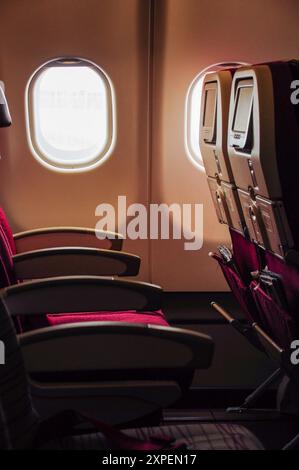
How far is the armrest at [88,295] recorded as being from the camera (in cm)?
192

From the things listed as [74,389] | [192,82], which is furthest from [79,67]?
[74,389]

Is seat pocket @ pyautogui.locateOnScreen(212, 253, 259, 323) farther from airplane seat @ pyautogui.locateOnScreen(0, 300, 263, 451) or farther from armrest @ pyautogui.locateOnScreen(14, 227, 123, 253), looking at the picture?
airplane seat @ pyautogui.locateOnScreen(0, 300, 263, 451)

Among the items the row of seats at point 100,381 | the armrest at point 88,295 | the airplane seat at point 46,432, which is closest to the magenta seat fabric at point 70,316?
the armrest at point 88,295

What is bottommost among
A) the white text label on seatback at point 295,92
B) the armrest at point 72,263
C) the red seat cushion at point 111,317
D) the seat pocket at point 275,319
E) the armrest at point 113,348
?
the red seat cushion at point 111,317

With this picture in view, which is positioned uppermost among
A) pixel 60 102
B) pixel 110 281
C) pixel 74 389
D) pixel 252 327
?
pixel 60 102

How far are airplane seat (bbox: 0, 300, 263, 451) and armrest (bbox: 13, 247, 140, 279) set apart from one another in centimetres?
116

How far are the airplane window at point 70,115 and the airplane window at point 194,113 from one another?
487mm

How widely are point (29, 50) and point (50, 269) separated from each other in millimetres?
1959

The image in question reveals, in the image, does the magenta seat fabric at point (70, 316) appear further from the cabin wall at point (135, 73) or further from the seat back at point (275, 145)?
the cabin wall at point (135, 73)

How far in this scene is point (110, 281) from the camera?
1.97 m

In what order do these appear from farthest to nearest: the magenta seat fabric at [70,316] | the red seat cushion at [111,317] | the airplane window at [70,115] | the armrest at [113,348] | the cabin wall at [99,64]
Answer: the airplane window at [70,115] < the cabin wall at [99,64] < the red seat cushion at [111,317] < the magenta seat fabric at [70,316] < the armrest at [113,348]

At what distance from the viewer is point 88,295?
1.97m
